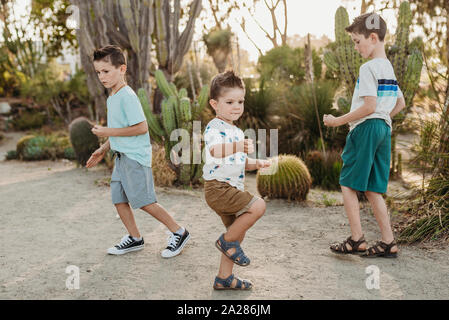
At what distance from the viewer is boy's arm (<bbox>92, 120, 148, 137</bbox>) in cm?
304

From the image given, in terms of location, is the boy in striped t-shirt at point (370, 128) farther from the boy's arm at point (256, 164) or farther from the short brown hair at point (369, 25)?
the boy's arm at point (256, 164)

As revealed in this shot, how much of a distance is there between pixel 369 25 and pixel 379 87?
0.44 m

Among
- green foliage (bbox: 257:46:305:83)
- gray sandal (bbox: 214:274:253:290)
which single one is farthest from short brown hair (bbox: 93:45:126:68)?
green foliage (bbox: 257:46:305:83)

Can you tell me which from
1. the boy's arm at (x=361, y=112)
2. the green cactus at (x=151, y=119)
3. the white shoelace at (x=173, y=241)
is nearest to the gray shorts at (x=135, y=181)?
the white shoelace at (x=173, y=241)

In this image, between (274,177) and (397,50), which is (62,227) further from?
(397,50)

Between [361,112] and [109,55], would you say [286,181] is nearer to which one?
[361,112]

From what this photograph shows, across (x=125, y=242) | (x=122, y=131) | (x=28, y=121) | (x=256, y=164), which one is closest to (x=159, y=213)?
(x=125, y=242)

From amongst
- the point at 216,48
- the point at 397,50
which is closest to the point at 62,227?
the point at 397,50

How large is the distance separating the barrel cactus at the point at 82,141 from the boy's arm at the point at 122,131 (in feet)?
16.7

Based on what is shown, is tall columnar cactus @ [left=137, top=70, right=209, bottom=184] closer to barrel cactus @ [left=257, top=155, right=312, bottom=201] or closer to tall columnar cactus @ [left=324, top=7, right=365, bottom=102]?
barrel cactus @ [left=257, top=155, right=312, bottom=201]

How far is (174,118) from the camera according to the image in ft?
19.8

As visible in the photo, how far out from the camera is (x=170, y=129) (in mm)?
6039

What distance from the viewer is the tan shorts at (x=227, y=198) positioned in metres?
2.45

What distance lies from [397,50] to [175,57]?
3998 millimetres
